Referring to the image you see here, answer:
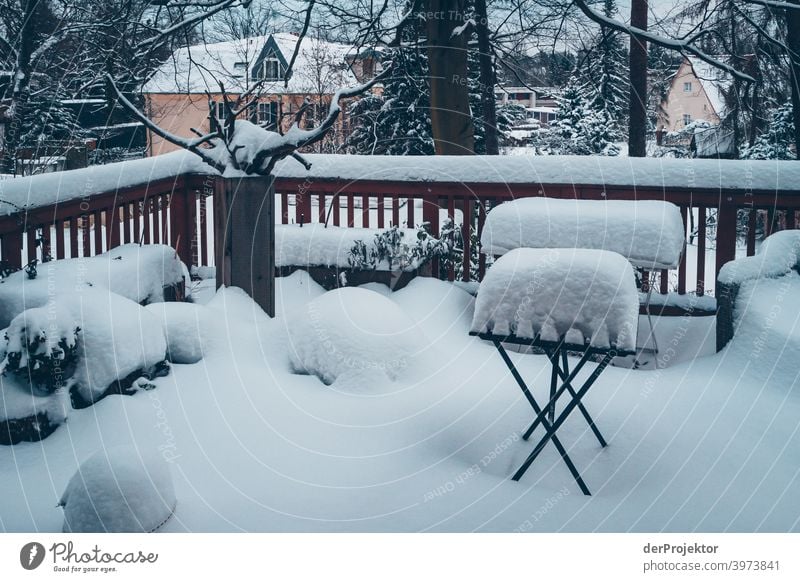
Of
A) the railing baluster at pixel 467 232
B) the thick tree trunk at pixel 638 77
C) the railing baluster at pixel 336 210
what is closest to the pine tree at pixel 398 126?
the thick tree trunk at pixel 638 77

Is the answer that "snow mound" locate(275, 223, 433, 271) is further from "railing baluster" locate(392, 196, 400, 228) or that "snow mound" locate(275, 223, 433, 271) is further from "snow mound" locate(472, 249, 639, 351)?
"snow mound" locate(472, 249, 639, 351)

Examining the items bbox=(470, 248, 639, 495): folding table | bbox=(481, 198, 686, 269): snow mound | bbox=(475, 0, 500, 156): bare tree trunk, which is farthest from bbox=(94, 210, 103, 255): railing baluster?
bbox=(475, 0, 500, 156): bare tree trunk

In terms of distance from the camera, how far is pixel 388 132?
50.1 feet

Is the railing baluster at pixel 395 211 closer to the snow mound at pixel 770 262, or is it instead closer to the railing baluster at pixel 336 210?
the railing baluster at pixel 336 210

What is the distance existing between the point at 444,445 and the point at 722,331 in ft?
6.80

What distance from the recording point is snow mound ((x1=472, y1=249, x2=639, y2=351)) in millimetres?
2908

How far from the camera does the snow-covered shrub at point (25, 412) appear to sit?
3262mm

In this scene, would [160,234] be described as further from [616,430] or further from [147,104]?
[147,104]

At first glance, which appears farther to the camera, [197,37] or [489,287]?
[197,37]

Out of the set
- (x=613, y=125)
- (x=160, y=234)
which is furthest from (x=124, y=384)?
(x=613, y=125)

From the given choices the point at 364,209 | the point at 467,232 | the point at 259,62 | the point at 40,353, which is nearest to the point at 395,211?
the point at 364,209

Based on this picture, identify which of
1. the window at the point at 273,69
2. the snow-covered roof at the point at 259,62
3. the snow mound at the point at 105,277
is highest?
the snow-covered roof at the point at 259,62

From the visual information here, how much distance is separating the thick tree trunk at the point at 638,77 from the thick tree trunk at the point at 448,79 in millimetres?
2103
